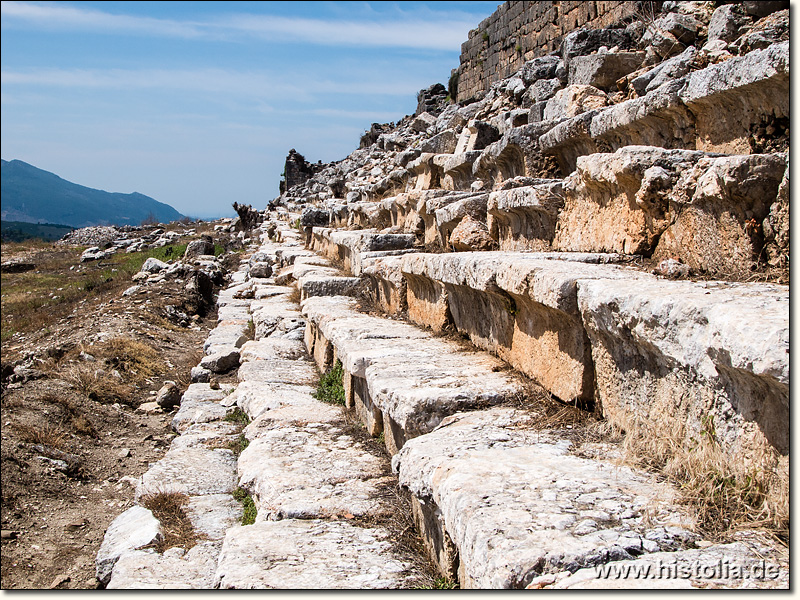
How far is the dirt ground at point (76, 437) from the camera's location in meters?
5.25

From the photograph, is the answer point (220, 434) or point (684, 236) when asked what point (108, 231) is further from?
point (684, 236)

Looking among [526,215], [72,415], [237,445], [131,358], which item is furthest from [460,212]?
[131,358]

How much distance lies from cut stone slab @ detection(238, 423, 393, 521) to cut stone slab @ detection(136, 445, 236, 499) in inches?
24.5

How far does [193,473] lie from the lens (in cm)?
492

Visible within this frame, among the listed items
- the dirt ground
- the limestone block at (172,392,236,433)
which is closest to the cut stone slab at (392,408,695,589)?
the dirt ground

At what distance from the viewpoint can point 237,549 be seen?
2678mm

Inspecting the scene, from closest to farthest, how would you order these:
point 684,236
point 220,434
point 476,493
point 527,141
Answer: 1. point 476,493
2. point 684,236
3. point 220,434
4. point 527,141

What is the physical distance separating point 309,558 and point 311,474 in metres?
0.98

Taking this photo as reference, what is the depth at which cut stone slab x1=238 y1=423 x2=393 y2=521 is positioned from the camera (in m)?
3.15

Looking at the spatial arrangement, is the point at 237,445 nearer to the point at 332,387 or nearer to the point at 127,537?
the point at 332,387

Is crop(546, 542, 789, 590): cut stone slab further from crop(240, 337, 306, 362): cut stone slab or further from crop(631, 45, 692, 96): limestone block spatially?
crop(240, 337, 306, 362): cut stone slab

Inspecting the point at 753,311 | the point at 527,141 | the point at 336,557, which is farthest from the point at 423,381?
the point at 527,141

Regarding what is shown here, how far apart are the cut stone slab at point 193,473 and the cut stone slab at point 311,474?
2.05 feet

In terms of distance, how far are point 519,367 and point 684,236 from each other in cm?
104
